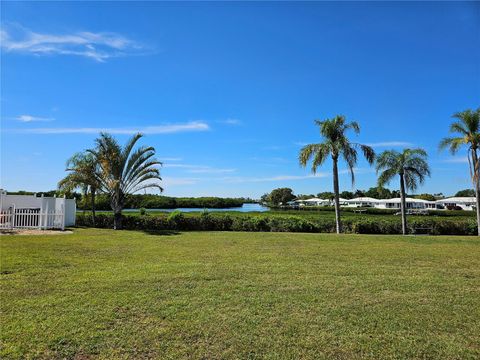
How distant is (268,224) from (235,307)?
14598 millimetres

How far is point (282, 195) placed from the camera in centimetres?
9031

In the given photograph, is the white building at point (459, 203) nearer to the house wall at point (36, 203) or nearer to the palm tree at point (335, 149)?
the palm tree at point (335, 149)

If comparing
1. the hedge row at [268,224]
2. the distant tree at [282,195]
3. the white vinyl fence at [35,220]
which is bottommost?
the hedge row at [268,224]

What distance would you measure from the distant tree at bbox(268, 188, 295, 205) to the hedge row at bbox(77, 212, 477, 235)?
69692 millimetres

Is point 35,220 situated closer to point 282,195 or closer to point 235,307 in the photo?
point 235,307

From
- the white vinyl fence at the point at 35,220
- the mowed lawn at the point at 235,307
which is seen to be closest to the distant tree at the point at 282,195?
the white vinyl fence at the point at 35,220

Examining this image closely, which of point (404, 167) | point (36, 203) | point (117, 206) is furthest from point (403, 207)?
point (36, 203)

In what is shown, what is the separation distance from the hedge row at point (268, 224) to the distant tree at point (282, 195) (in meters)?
69.7

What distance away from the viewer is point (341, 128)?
18609 millimetres

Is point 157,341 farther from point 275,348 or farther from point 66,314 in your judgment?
point 66,314

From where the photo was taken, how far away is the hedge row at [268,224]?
750 inches

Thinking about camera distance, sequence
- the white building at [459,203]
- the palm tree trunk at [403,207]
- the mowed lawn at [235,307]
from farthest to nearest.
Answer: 1. the white building at [459,203]
2. the palm tree trunk at [403,207]
3. the mowed lawn at [235,307]

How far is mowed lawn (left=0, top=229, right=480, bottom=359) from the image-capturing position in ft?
12.1

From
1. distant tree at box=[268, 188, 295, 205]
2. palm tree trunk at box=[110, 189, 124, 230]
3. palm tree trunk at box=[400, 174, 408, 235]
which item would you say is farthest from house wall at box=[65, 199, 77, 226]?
distant tree at box=[268, 188, 295, 205]
